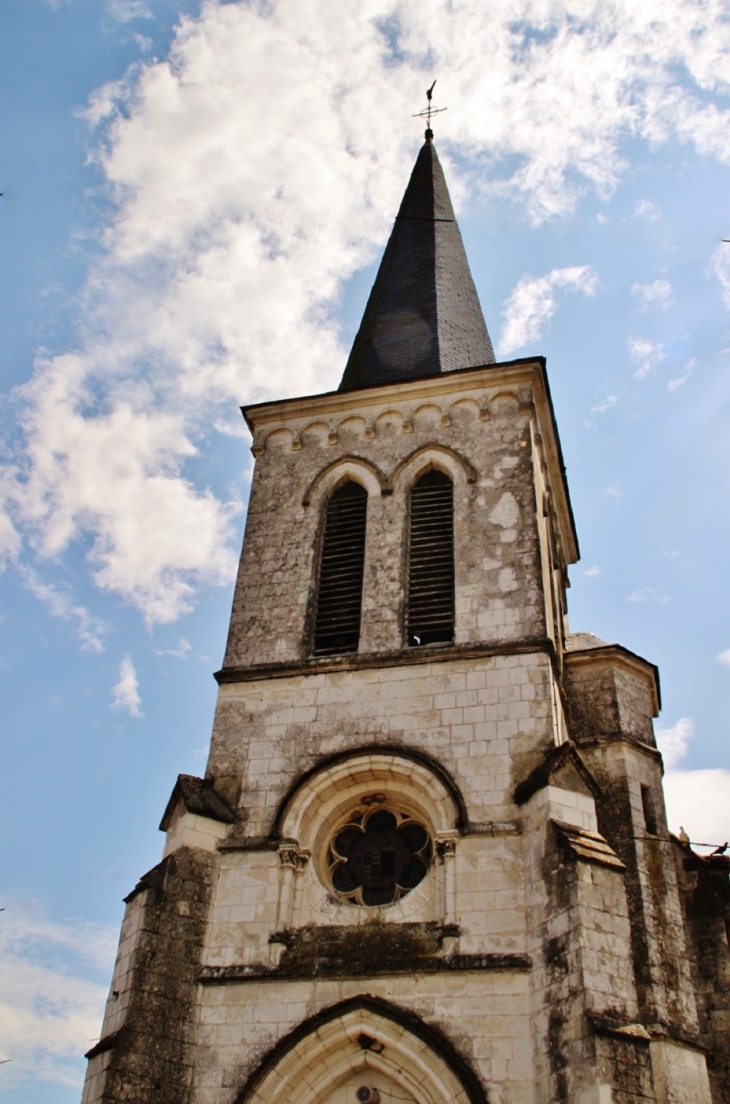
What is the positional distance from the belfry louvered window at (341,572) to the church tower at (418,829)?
0.12 feet

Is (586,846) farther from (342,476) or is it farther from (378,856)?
(342,476)

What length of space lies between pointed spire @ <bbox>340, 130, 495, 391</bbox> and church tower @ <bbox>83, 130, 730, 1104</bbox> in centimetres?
53

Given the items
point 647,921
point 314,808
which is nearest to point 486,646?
point 314,808

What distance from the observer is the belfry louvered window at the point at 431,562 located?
1358 centimetres

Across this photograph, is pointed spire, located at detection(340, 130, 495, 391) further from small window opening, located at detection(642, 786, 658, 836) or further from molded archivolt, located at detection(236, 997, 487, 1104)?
molded archivolt, located at detection(236, 997, 487, 1104)

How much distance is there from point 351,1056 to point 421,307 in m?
12.4

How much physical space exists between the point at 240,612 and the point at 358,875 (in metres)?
4.17

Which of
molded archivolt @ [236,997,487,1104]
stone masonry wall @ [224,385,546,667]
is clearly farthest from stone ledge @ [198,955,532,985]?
stone masonry wall @ [224,385,546,667]

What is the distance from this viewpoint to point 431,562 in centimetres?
1414

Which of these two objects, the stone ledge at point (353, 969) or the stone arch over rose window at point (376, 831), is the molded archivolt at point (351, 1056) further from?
the stone arch over rose window at point (376, 831)

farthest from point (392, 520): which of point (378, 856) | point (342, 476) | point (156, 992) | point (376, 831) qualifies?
point (156, 992)

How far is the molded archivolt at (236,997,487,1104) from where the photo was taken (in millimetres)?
9969

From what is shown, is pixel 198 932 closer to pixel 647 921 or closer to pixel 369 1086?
pixel 369 1086

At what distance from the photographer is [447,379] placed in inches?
625
